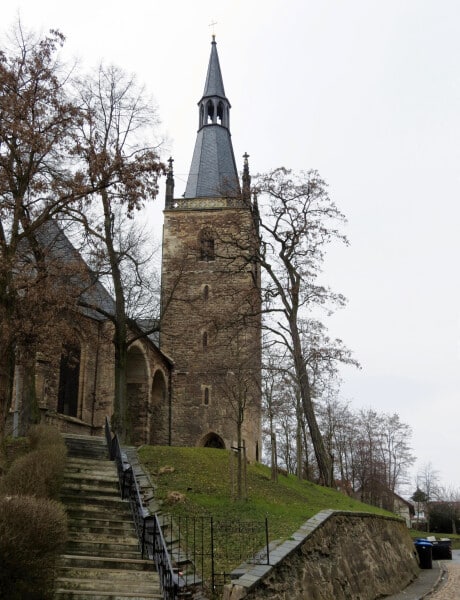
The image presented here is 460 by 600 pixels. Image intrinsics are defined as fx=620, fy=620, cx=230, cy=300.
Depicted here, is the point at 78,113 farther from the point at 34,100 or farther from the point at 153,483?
the point at 153,483

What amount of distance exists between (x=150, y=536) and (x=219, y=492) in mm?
4459

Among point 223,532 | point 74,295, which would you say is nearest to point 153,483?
point 223,532

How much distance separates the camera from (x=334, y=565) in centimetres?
1088

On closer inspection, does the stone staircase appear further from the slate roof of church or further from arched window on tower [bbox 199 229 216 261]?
arched window on tower [bbox 199 229 216 261]

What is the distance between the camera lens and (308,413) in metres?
21.6

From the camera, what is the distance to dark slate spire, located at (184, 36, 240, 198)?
125ft

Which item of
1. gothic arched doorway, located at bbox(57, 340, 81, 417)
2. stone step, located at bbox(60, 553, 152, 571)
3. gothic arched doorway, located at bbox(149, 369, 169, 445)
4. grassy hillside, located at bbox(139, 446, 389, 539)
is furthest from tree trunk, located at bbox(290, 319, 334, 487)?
stone step, located at bbox(60, 553, 152, 571)

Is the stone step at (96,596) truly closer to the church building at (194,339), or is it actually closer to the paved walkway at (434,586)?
the paved walkway at (434,586)

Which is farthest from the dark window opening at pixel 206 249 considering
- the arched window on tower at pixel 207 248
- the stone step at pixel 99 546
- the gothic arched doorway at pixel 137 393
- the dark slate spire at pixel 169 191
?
the stone step at pixel 99 546

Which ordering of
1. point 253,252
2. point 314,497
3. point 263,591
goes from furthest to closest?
point 253,252 < point 314,497 < point 263,591

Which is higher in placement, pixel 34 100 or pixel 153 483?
pixel 34 100

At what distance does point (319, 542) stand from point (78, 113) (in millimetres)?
10044

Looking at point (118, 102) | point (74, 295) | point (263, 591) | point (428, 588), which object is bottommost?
point (428, 588)

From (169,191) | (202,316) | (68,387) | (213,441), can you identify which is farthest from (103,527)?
(169,191)
